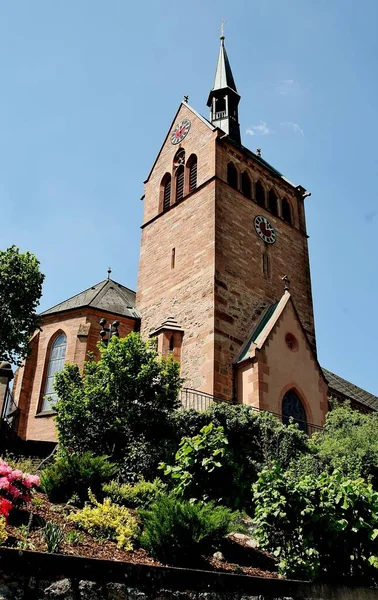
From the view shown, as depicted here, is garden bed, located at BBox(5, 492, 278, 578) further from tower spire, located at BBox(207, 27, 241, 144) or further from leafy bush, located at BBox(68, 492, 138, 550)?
tower spire, located at BBox(207, 27, 241, 144)

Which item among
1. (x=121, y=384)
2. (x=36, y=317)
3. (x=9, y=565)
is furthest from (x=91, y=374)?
(x=9, y=565)

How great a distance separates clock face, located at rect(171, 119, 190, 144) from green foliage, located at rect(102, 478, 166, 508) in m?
20.9

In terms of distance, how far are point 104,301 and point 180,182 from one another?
7376 millimetres

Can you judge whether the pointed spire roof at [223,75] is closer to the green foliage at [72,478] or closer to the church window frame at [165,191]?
the church window frame at [165,191]

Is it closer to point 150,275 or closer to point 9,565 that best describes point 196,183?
point 150,275

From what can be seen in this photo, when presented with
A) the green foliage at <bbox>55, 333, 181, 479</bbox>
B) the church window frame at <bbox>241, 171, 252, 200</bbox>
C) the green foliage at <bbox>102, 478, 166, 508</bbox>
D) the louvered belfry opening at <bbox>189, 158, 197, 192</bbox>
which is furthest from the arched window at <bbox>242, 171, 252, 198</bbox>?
the green foliage at <bbox>102, 478, 166, 508</bbox>

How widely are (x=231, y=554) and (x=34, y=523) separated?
11.9ft

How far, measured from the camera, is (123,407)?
15.7 metres

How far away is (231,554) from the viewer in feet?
33.7

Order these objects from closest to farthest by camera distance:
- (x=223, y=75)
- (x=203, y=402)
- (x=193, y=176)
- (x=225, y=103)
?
(x=203, y=402), (x=193, y=176), (x=225, y=103), (x=223, y=75)

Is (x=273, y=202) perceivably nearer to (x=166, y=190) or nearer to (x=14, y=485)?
(x=166, y=190)

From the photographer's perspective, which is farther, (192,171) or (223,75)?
(223,75)

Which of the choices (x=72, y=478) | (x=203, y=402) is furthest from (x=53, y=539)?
(x=203, y=402)

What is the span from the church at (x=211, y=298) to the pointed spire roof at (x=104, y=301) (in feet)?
0.24
